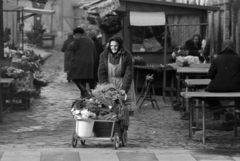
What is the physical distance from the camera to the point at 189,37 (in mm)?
20438

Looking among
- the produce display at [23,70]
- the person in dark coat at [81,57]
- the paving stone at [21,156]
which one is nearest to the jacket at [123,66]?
the paving stone at [21,156]

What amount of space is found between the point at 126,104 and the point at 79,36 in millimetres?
6152

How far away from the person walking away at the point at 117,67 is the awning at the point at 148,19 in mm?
7187

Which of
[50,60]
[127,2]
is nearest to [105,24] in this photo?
[127,2]

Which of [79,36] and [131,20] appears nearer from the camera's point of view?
[79,36]

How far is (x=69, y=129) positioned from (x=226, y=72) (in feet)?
10.1

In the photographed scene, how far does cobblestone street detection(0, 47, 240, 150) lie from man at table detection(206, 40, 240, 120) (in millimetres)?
823

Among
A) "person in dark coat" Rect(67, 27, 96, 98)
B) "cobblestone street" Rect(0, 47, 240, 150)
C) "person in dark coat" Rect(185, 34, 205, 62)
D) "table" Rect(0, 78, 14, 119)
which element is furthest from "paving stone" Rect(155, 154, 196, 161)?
"person in dark coat" Rect(185, 34, 205, 62)

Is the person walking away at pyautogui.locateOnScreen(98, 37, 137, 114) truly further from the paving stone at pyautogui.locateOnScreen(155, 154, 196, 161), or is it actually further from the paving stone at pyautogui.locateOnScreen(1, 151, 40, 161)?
the paving stone at pyautogui.locateOnScreen(1, 151, 40, 161)

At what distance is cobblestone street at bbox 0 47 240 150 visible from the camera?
11445mm

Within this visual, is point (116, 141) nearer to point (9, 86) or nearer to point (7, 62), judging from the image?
point (9, 86)

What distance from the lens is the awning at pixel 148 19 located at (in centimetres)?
1914

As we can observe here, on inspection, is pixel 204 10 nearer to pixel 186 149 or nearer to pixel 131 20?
pixel 131 20

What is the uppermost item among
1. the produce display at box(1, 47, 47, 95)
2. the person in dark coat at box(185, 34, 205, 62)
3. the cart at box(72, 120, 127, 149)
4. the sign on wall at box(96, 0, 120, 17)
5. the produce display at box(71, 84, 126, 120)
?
the sign on wall at box(96, 0, 120, 17)
